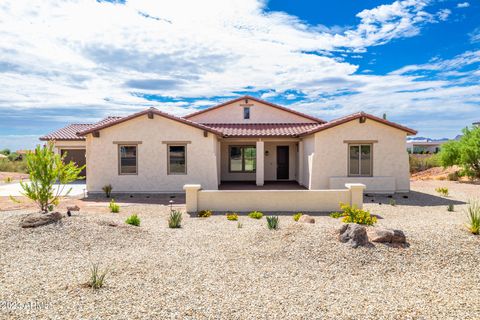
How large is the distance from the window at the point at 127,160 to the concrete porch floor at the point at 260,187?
4.84 meters

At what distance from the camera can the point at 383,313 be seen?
17.1 feet

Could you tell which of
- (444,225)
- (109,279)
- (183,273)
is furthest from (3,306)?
(444,225)

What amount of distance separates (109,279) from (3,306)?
159 centimetres

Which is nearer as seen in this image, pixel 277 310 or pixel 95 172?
pixel 277 310

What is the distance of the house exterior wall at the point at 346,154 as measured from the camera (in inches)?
715

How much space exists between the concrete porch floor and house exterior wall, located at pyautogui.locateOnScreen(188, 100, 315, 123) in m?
4.43

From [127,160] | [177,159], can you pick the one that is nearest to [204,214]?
[177,159]

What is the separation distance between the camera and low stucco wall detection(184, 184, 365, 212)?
13703 mm

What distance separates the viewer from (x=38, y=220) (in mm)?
9445

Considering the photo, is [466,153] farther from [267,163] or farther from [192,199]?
[192,199]

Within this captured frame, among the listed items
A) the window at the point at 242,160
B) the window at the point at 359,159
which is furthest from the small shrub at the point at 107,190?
the window at the point at 359,159

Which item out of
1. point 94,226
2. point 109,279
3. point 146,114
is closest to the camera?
point 109,279

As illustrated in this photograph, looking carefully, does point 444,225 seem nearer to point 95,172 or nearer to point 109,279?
point 109,279

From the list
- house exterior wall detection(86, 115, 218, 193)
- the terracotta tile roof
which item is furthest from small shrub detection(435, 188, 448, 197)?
the terracotta tile roof
